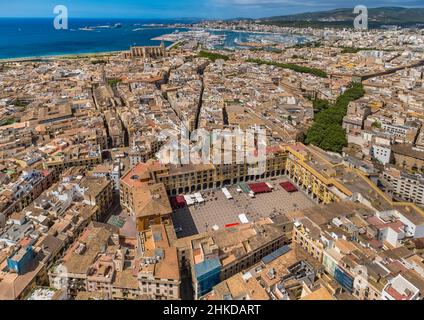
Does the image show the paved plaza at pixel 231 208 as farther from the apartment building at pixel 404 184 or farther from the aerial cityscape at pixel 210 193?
the apartment building at pixel 404 184

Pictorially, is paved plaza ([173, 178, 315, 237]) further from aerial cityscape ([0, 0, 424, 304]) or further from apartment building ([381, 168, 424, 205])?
apartment building ([381, 168, 424, 205])

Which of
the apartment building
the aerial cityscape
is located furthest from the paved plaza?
the apartment building

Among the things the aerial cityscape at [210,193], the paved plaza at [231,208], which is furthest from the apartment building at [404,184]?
the paved plaza at [231,208]

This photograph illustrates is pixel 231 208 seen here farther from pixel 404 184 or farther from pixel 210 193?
pixel 404 184

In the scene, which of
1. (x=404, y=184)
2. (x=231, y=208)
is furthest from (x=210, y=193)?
(x=404, y=184)
